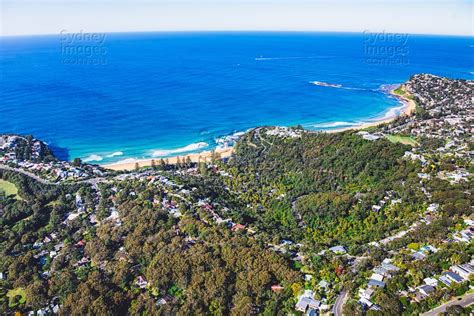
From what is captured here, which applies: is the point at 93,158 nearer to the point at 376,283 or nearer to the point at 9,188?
the point at 9,188

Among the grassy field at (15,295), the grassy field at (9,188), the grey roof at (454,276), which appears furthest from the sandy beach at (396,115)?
the grassy field at (15,295)

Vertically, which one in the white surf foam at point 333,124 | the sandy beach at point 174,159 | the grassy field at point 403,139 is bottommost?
the sandy beach at point 174,159

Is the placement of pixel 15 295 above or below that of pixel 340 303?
below

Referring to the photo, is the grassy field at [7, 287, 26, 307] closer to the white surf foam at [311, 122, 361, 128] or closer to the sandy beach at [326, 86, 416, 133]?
the sandy beach at [326, 86, 416, 133]

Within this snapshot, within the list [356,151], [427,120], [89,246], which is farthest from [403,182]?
[89,246]

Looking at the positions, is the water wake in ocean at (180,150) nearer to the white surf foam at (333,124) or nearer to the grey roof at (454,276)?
the white surf foam at (333,124)

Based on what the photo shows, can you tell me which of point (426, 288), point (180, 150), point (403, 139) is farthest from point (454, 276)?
point (180, 150)
